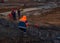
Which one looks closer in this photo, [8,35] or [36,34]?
[8,35]

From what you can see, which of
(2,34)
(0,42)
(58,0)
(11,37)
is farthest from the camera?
(58,0)

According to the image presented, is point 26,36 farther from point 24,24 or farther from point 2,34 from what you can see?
point 2,34

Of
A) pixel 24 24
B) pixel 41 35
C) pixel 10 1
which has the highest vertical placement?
pixel 24 24

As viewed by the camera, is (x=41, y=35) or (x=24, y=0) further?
(x=24, y=0)

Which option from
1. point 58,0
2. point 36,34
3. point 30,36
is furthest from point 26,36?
point 58,0

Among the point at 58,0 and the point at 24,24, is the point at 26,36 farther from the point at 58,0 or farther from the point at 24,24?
the point at 58,0

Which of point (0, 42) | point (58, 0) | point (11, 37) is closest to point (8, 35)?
point (11, 37)

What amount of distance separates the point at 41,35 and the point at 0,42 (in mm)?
2870

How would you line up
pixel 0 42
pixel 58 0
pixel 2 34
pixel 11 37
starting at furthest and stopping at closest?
pixel 58 0 < pixel 2 34 < pixel 11 37 < pixel 0 42

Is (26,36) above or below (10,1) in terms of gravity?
above

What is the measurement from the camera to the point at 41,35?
42.1 ft

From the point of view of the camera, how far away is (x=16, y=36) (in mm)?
11641

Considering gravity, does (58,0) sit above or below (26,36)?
below

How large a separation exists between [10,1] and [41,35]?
40360 mm
